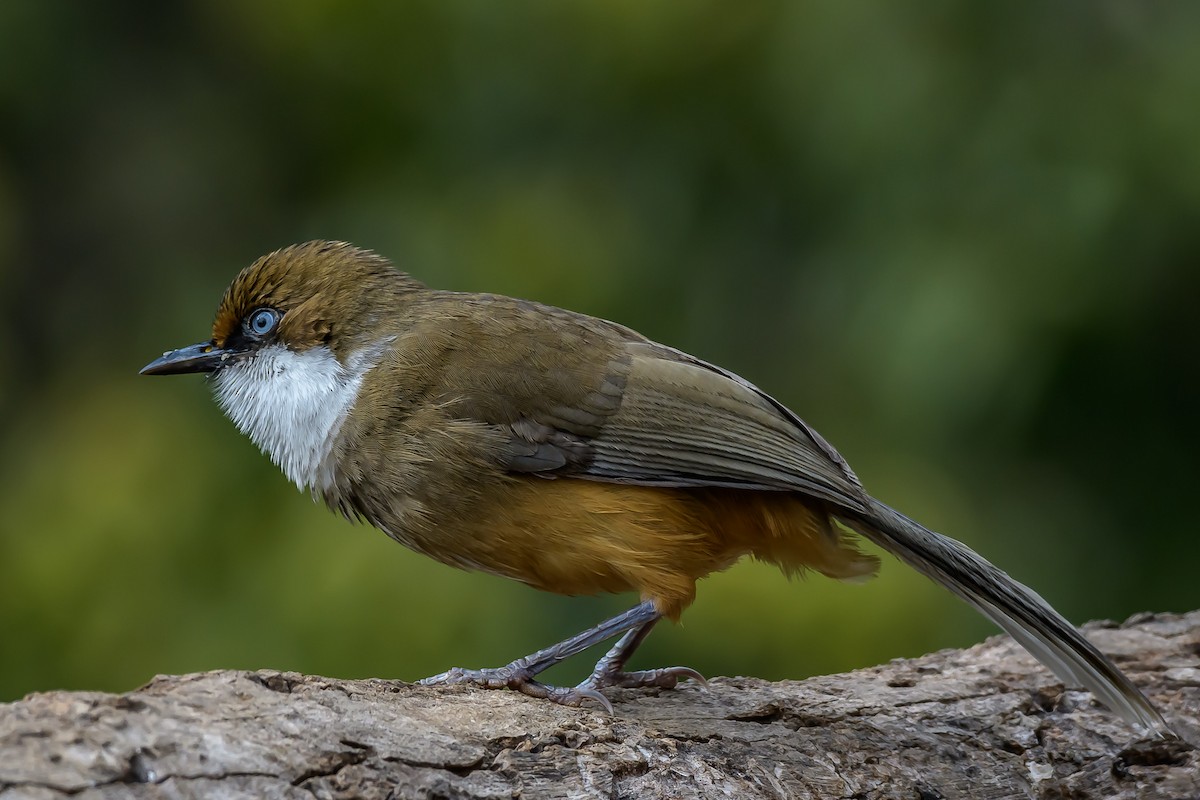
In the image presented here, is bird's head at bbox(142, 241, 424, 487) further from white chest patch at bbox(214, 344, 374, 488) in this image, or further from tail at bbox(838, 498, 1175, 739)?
tail at bbox(838, 498, 1175, 739)

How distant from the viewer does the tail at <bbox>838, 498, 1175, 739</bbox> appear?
3719 mm

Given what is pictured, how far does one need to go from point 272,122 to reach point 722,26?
235 cm

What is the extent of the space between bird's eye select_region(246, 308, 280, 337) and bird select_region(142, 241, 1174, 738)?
0.02m

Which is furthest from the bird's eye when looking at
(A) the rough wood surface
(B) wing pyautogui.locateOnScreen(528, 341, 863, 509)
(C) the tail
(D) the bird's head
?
(C) the tail

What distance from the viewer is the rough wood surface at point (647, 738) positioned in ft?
8.50

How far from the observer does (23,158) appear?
6941mm

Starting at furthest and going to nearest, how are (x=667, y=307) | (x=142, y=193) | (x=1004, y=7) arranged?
(x=142, y=193)
(x=667, y=307)
(x=1004, y=7)

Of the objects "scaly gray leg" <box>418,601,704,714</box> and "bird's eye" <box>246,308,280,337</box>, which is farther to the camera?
"bird's eye" <box>246,308,280,337</box>

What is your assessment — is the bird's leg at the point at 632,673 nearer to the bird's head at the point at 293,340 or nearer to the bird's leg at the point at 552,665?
the bird's leg at the point at 552,665

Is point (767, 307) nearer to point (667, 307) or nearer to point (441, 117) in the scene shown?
point (667, 307)

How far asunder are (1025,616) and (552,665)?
1.27m

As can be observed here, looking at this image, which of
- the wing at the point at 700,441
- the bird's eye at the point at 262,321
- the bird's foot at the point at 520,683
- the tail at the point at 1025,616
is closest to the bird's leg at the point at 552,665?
the bird's foot at the point at 520,683

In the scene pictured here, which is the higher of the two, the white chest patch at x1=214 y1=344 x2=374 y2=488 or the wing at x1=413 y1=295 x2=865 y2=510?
the wing at x1=413 y1=295 x2=865 y2=510

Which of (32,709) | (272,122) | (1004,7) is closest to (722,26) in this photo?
(1004,7)
